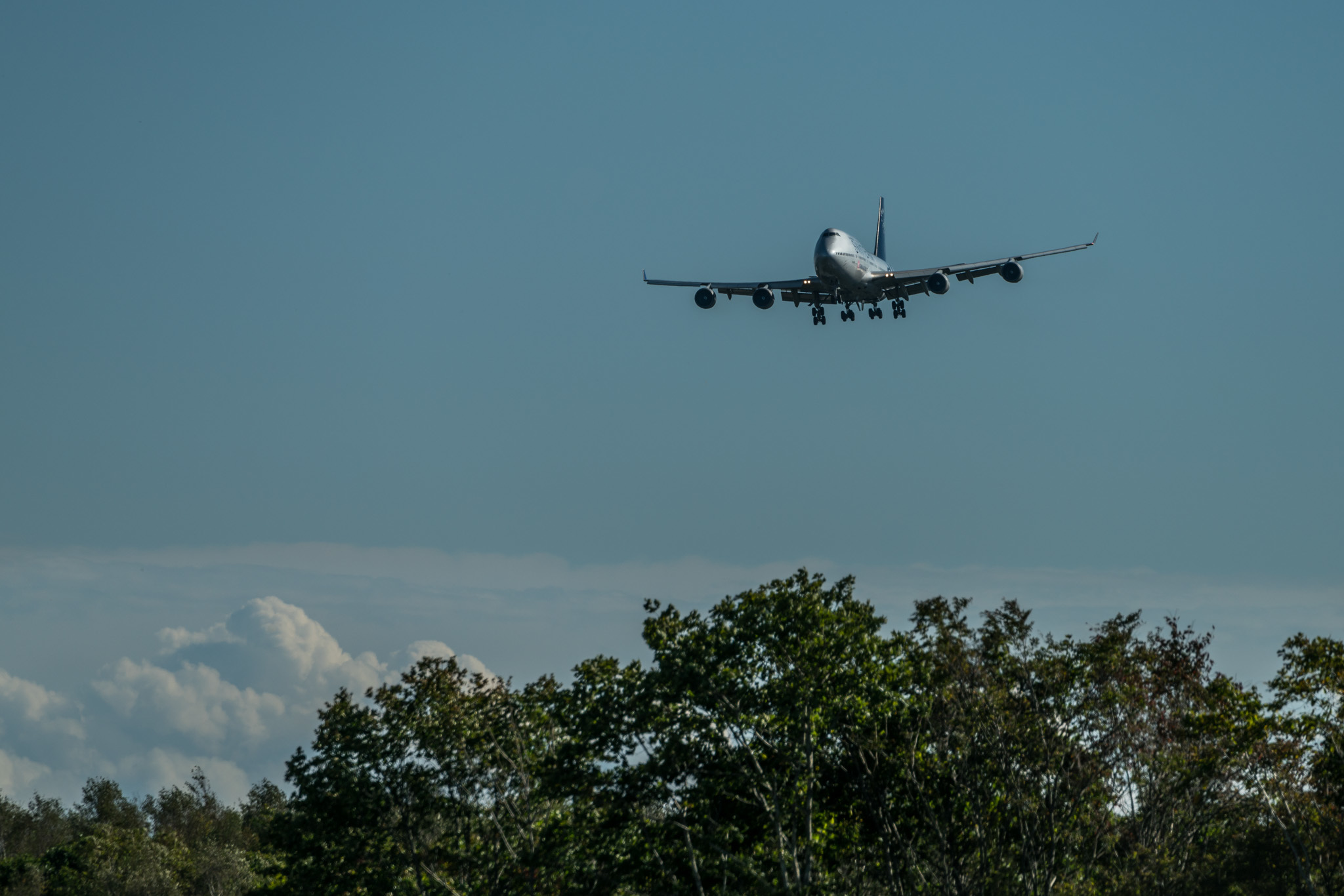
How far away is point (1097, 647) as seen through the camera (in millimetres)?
38562

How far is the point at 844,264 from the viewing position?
5494 cm

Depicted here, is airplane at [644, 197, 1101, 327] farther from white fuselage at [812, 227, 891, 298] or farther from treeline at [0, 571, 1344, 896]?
treeline at [0, 571, 1344, 896]

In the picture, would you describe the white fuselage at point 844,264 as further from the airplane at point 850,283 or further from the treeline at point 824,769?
the treeline at point 824,769

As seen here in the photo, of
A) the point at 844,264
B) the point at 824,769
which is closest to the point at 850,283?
the point at 844,264

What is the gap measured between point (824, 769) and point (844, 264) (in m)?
23.6

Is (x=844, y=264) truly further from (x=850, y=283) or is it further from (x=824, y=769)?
(x=824, y=769)

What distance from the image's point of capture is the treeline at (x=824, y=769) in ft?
118

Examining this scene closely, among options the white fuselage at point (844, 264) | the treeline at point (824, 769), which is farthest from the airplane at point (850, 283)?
the treeline at point (824, 769)

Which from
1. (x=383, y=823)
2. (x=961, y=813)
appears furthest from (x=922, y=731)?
(x=383, y=823)

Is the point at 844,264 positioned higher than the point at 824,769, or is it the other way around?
the point at 844,264

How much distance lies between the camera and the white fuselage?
54.8 meters

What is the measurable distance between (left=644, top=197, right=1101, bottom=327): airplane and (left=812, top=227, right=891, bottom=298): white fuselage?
0.10ft

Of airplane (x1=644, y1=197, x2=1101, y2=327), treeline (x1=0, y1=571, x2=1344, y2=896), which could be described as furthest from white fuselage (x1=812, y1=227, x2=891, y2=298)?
treeline (x1=0, y1=571, x2=1344, y2=896)

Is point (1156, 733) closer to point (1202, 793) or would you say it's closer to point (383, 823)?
point (1202, 793)
